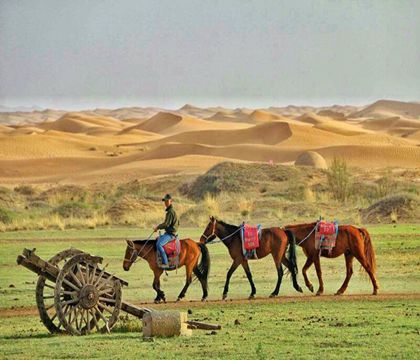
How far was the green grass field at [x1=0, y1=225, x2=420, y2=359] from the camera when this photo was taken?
16.3 metres

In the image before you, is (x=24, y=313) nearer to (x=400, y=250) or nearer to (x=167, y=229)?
(x=167, y=229)

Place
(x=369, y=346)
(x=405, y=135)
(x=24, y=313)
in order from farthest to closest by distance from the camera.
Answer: (x=405, y=135) → (x=24, y=313) → (x=369, y=346)

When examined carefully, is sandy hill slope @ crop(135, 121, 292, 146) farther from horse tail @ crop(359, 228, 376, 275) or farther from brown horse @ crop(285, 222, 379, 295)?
horse tail @ crop(359, 228, 376, 275)

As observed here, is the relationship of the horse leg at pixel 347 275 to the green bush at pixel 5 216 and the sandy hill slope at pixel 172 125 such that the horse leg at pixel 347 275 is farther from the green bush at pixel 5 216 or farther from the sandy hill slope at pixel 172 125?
the sandy hill slope at pixel 172 125

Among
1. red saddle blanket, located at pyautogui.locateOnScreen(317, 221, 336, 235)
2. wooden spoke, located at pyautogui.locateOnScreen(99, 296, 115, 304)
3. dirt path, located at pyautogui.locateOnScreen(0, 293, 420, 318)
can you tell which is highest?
red saddle blanket, located at pyautogui.locateOnScreen(317, 221, 336, 235)

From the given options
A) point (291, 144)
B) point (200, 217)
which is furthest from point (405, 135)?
point (200, 217)

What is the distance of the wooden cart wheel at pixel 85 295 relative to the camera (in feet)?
57.2

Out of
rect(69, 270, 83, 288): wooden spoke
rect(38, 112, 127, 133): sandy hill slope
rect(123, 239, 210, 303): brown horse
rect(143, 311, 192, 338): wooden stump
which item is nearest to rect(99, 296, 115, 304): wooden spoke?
rect(69, 270, 83, 288): wooden spoke

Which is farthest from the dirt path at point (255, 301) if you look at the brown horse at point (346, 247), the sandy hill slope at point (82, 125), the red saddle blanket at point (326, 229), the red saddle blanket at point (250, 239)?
the sandy hill slope at point (82, 125)

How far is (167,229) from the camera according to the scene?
2238cm

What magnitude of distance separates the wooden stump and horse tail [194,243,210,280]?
5.76 meters

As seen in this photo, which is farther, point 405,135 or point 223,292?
point 405,135

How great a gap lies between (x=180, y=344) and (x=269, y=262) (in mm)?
16546

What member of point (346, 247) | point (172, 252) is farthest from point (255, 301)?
point (346, 247)
